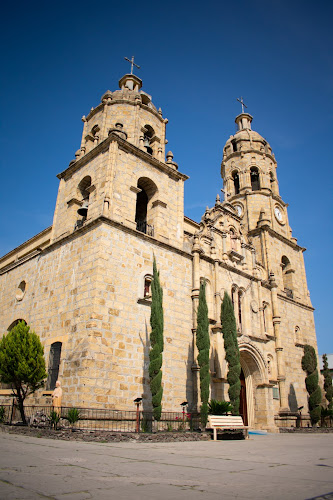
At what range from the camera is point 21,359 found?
12945 mm

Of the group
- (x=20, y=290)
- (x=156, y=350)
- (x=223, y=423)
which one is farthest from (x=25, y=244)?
(x=223, y=423)

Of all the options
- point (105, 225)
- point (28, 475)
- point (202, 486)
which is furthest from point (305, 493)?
point (105, 225)

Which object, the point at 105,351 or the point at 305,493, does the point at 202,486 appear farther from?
the point at 105,351

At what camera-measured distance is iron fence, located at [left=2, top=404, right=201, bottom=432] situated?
12008 mm

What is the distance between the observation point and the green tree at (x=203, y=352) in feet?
47.2

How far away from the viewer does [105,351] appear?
13109mm

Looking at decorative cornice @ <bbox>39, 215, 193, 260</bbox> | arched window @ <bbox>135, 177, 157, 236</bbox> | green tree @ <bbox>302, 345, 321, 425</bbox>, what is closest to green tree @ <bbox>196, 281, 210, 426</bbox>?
decorative cornice @ <bbox>39, 215, 193, 260</bbox>

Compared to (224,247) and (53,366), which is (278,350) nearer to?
(224,247)

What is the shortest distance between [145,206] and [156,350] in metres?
9.21

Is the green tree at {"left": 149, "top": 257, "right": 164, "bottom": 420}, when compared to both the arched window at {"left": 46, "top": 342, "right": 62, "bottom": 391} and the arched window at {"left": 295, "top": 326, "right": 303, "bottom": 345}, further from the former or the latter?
the arched window at {"left": 295, "top": 326, "right": 303, "bottom": 345}

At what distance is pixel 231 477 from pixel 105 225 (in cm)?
1158

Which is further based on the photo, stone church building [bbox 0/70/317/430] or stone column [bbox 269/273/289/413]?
stone column [bbox 269/273/289/413]

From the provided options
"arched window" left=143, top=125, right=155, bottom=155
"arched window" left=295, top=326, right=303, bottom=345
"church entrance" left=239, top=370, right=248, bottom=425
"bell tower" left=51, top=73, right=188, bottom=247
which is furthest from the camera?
"arched window" left=295, top=326, right=303, bottom=345

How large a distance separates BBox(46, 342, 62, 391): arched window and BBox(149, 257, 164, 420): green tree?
12.5ft
